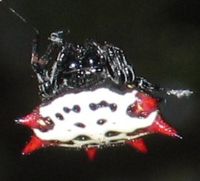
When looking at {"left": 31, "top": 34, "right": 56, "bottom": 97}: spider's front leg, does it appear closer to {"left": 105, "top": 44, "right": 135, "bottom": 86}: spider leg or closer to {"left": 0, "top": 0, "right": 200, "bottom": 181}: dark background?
{"left": 105, "top": 44, "right": 135, "bottom": 86}: spider leg

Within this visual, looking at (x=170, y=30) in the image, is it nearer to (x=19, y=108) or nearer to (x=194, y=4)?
(x=194, y=4)

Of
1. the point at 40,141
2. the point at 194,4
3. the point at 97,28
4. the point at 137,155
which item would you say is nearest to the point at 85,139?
the point at 40,141

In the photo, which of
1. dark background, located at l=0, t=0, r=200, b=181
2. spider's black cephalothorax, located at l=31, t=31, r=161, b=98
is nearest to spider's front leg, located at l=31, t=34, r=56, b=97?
spider's black cephalothorax, located at l=31, t=31, r=161, b=98

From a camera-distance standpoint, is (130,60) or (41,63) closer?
(41,63)

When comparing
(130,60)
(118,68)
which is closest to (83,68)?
(118,68)

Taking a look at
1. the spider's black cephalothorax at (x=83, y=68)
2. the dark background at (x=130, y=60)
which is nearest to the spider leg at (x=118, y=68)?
the spider's black cephalothorax at (x=83, y=68)

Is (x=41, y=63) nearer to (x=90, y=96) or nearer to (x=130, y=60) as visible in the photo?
(x=90, y=96)
